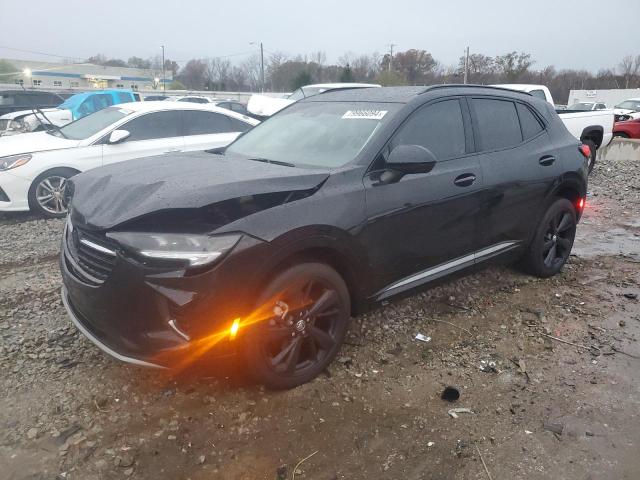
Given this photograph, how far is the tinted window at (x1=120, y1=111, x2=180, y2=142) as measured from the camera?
737 centimetres

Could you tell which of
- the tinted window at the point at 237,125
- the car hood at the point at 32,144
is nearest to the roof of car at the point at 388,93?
the tinted window at the point at 237,125

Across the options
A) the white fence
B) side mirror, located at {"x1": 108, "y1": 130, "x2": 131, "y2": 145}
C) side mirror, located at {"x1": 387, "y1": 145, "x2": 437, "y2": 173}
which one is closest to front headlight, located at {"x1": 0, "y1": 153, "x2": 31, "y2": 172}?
side mirror, located at {"x1": 108, "y1": 130, "x2": 131, "y2": 145}

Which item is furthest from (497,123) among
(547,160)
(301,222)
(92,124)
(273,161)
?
(92,124)

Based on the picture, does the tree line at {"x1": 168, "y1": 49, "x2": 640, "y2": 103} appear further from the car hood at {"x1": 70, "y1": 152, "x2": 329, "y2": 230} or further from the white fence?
the car hood at {"x1": 70, "y1": 152, "x2": 329, "y2": 230}

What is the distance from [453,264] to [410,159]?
107 cm

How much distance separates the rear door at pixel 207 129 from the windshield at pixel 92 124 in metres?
0.89

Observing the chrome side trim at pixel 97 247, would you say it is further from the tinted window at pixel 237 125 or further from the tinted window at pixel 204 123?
the tinted window at pixel 237 125

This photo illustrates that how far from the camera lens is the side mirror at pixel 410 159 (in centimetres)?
313

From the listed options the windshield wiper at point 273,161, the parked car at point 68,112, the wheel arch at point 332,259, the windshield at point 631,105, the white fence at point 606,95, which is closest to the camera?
the wheel arch at point 332,259

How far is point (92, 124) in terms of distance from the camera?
25.0ft

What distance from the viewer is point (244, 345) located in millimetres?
2711

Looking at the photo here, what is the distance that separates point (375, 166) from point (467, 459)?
1776mm

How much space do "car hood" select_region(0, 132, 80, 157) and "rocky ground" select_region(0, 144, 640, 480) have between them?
3362 mm

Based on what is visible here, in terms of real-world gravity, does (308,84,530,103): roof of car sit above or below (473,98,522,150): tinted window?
above
